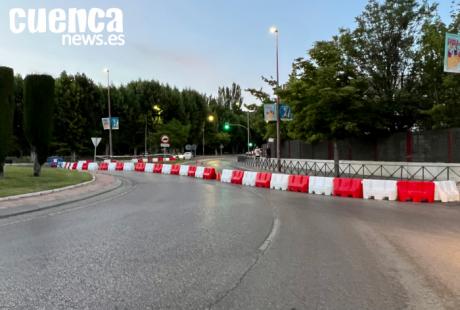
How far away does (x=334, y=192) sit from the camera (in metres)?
18.0

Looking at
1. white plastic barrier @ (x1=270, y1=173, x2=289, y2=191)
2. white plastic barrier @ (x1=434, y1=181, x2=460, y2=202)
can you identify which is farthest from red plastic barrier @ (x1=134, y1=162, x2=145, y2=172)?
white plastic barrier @ (x1=434, y1=181, x2=460, y2=202)

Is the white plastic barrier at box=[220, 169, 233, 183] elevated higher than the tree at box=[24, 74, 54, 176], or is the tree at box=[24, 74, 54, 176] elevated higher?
the tree at box=[24, 74, 54, 176]

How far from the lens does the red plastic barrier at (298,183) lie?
19.5 m

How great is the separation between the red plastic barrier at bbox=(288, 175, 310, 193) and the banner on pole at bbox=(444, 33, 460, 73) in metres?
7.59

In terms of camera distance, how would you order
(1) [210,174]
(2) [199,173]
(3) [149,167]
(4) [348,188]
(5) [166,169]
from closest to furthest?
(4) [348,188] → (1) [210,174] → (2) [199,173] → (5) [166,169] → (3) [149,167]

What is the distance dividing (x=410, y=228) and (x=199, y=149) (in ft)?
329

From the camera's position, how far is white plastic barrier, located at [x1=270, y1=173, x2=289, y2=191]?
20719 mm

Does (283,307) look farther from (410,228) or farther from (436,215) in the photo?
(436,215)

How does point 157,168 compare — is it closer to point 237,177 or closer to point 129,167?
point 129,167

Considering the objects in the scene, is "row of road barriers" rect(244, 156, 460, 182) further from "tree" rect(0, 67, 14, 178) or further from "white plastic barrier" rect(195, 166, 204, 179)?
"tree" rect(0, 67, 14, 178)

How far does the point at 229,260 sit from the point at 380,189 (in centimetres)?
1155

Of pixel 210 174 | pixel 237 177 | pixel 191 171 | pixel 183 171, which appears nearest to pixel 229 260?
pixel 237 177

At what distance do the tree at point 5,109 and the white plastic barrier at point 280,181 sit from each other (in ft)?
42.0

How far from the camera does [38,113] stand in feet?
75.1
